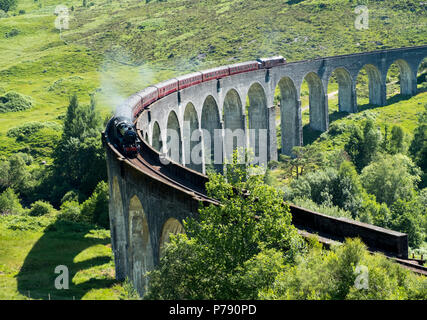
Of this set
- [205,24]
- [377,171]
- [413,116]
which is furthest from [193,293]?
[205,24]

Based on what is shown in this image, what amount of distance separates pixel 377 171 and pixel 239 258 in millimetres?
42018

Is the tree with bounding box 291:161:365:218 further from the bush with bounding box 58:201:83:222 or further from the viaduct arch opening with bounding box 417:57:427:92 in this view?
the viaduct arch opening with bounding box 417:57:427:92

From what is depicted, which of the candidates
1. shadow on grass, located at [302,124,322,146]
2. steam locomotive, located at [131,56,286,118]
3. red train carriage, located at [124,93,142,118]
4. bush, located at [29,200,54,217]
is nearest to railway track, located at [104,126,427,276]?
red train carriage, located at [124,93,142,118]

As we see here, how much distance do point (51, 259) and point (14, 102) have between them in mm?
71010

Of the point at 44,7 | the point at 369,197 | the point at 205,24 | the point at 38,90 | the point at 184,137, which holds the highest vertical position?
the point at 44,7

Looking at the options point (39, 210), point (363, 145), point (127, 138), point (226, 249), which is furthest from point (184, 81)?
point (226, 249)

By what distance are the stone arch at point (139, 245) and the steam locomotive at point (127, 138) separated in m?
6.27

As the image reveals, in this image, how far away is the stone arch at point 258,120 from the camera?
245 feet

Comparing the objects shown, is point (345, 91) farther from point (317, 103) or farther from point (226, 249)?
point (226, 249)

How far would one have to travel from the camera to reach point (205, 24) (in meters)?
146

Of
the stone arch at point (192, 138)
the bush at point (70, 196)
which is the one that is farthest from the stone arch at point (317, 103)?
the bush at point (70, 196)

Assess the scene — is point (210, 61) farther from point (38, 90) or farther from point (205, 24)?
point (38, 90)

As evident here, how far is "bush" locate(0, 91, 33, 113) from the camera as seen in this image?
106m

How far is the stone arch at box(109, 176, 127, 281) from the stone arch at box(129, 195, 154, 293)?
15.2ft
